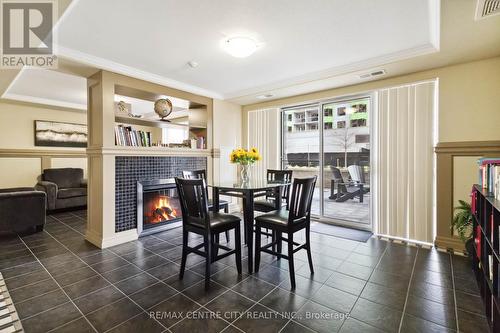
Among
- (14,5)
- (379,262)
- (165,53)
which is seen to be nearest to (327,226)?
(379,262)

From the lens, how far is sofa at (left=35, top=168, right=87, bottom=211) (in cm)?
486

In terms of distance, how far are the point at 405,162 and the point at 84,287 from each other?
4.14m

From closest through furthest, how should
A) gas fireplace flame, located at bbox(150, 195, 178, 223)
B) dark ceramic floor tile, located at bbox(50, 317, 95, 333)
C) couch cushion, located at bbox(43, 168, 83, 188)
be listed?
dark ceramic floor tile, located at bbox(50, 317, 95, 333) → gas fireplace flame, located at bbox(150, 195, 178, 223) → couch cushion, located at bbox(43, 168, 83, 188)

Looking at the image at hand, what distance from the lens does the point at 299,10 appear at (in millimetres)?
2059

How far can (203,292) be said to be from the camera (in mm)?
2107

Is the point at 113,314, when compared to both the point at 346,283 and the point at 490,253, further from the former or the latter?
the point at 490,253

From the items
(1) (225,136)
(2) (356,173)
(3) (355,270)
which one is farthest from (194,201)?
(2) (356,173)

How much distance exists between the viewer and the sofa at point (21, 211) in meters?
3.44

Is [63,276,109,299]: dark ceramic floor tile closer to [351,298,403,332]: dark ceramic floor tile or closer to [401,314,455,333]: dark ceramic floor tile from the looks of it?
[351,298,403,332]: dark ceramic floor tile

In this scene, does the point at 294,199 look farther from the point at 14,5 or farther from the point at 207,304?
the point at 14,5

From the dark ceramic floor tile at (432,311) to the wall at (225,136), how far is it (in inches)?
143

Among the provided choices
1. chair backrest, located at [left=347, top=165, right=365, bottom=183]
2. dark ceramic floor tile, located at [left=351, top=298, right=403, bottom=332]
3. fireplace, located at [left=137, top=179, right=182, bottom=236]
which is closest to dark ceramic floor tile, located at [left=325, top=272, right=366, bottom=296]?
dark ceramic floor tile, located at [left=351, top=298, right=403, bottom=332]

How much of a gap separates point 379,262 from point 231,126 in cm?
367

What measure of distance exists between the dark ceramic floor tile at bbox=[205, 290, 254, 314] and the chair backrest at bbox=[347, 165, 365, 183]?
2.96 meters
